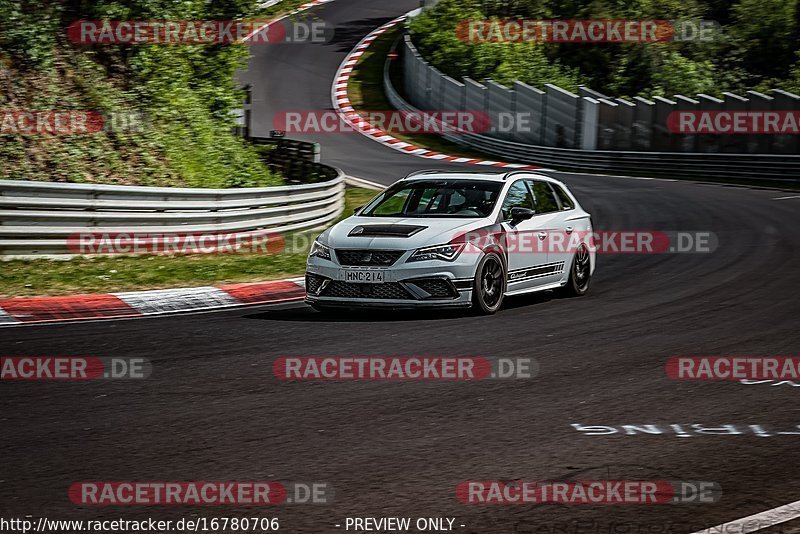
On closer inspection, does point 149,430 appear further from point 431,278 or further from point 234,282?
point 234,282

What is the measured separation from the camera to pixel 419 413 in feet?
24.3

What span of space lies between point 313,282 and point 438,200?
1757 millimetres

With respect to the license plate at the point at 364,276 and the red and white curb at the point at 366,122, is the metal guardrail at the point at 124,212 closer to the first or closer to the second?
the license plate at the point at 364,276

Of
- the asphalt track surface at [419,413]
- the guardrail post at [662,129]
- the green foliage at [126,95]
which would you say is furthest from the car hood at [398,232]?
the guardrail post at [662,129]

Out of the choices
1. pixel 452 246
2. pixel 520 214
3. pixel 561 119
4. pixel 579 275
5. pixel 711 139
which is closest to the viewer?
pixel 452 246

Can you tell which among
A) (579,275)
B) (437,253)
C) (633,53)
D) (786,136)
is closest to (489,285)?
(437,253)

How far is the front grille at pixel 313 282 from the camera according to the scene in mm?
11751

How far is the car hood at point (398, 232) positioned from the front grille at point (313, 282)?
0.36 m

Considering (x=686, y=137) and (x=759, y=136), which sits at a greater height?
(x=759, y=136)

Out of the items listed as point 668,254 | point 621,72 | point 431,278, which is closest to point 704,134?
point 621,72

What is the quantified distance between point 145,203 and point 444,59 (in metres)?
35.6

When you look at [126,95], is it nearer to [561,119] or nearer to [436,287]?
[436,287]

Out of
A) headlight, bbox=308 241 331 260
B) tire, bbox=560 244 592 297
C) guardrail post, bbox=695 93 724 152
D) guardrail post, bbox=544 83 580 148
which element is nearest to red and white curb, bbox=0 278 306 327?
headlight, bbox=308 241 331 260

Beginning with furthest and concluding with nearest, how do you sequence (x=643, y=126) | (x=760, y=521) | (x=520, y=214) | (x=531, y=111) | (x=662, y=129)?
(x=531, y=111), (x=643, y=126), (x=662, y=129), (x=520, y=214), (x=760, y=521)
